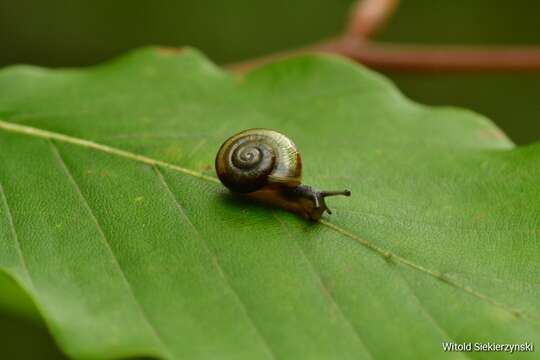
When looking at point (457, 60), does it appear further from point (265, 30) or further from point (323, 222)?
point (265, 30)

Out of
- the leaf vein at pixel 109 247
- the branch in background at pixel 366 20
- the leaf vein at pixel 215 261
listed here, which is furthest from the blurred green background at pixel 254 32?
the leaf vein at pixel 215 261

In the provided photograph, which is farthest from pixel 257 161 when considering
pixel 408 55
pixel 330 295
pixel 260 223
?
pixel 408 55

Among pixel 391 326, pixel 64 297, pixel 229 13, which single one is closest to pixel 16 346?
pixel 229 13

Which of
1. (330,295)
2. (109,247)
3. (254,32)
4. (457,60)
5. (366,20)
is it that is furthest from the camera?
(254,32)

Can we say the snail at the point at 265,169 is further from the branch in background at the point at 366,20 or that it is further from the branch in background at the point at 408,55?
the branch in background at the point at 366,20

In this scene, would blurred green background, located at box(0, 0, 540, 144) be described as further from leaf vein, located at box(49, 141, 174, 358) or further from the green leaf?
leaf vein, located at box(49, 141, 174, 358)

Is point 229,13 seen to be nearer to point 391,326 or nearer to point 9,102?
point 9,102
